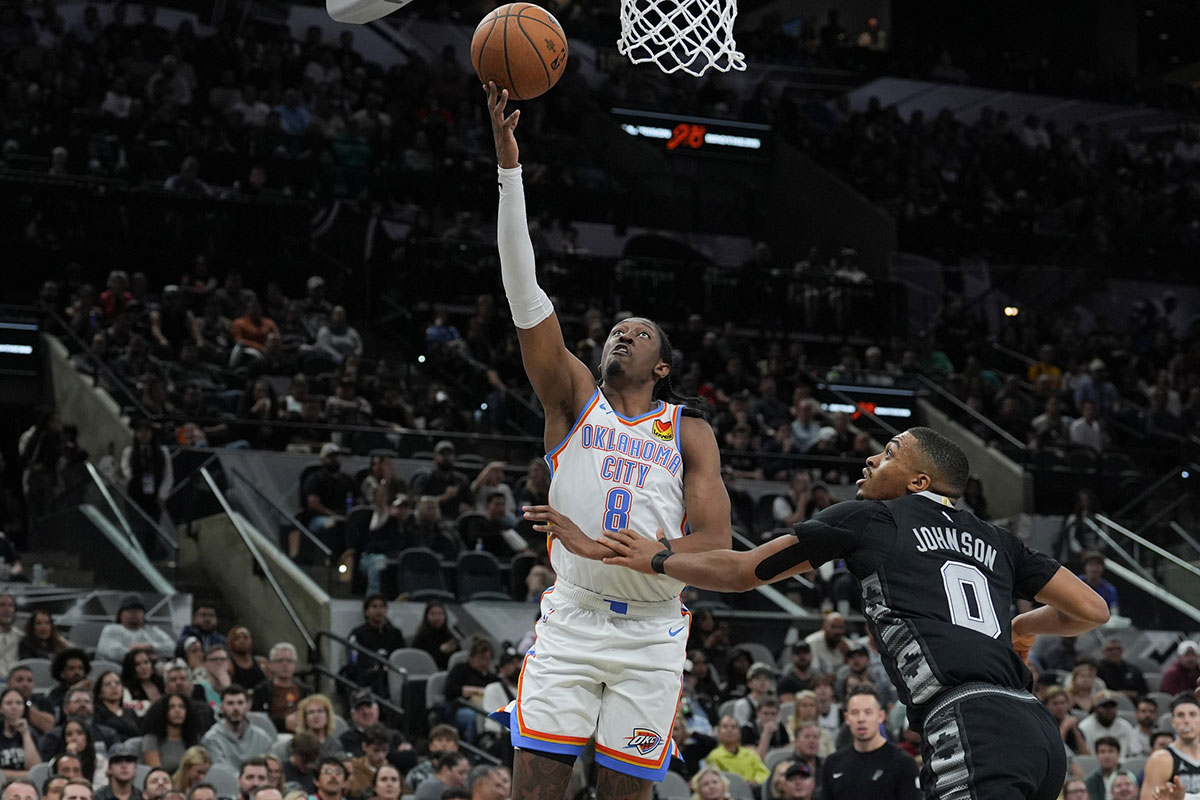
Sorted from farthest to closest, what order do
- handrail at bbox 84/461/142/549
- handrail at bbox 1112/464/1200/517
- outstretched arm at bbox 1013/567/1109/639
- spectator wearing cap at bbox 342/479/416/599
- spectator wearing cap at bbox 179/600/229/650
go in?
handrail at bbox 1112/464/1200/517, spectator wearing cap at bbox 342/479/416/599, handrail at bbox 84/461/142/549, spectator wearing cap at bbox 179/600/229/650, outstretched arm at bbox 1013/567/1109/639

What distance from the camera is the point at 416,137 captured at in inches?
949

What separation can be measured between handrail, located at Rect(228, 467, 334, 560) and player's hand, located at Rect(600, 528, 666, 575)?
9.78m

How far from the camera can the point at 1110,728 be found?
1341 centimetres

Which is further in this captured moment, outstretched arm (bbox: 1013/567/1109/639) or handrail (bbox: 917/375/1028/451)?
handrail (bbox: 917/375/1028/451)

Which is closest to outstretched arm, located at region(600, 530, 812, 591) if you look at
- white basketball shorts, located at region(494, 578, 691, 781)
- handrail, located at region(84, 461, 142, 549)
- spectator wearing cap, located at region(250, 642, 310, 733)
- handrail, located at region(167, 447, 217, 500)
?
white basketball shorts, located at region(494, 578, 691, 781)

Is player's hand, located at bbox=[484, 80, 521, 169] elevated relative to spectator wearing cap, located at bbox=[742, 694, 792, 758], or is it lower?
elevated

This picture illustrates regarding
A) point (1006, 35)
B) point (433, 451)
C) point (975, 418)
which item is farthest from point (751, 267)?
point (1006, 35)

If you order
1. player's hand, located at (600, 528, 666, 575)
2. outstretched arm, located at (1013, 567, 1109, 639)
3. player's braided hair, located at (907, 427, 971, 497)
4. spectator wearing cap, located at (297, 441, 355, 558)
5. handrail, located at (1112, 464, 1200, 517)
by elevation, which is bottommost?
handrail, located at (1112, 464, 1200, 517)

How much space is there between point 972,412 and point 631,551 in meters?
16.2

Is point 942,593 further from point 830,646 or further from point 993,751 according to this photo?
point 830,646

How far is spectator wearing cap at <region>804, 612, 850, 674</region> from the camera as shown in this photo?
1438 centimetres

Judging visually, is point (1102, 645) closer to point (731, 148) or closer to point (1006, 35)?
point (731, 148)

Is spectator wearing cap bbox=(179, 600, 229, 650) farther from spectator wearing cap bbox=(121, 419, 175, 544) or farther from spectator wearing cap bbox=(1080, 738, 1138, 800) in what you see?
spectator wearing cap bbox=(1080, 738, 1138, 800)

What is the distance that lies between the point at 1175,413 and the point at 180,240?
13.3 m
